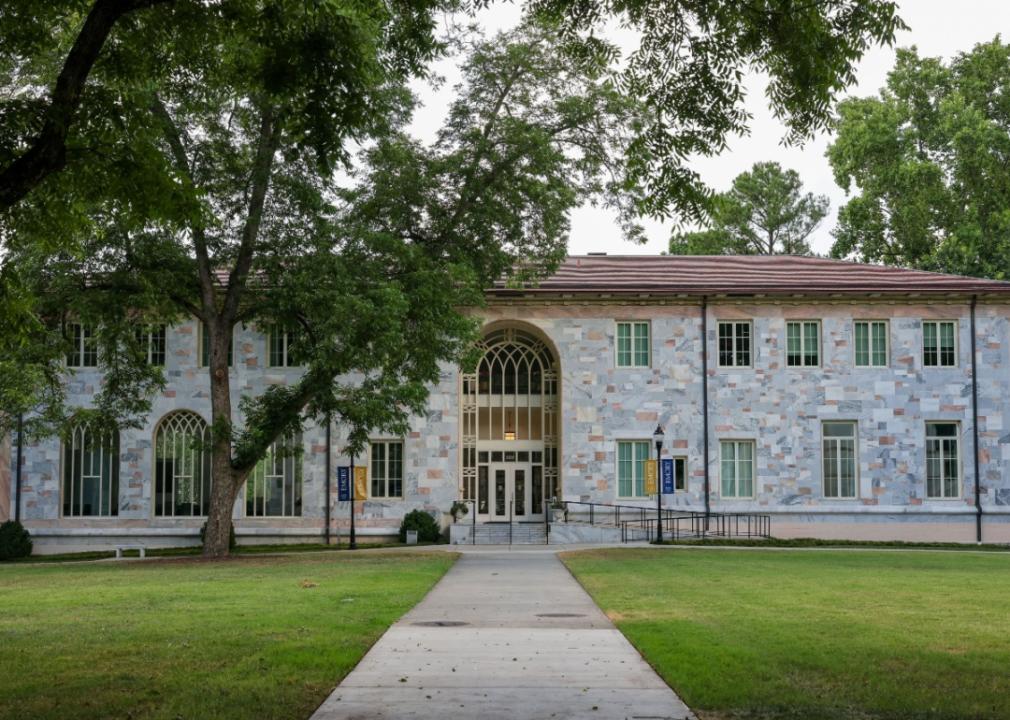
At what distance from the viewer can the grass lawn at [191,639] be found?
8633 mm

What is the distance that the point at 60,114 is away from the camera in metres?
9.46

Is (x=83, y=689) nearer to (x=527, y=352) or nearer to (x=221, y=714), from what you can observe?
(x=221, y=714)

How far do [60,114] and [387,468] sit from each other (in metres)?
27.3

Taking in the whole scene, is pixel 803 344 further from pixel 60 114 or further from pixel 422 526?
pixel 60 114

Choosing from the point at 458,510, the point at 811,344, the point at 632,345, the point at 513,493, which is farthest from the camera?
the point at 513,493

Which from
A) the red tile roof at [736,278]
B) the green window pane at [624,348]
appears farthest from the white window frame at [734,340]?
the green window pane at [624,348]

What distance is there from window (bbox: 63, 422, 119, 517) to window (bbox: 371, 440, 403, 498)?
7.87 metres

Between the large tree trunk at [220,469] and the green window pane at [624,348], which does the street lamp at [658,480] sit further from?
the large tree trunk at [220,469]

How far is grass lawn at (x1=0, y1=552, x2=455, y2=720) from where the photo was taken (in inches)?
340

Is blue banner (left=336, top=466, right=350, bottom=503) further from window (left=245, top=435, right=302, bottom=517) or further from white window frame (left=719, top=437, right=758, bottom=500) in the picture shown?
white window frame (left=719, top=437, right=758, bottom=500)

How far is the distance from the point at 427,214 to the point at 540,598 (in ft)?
44.6

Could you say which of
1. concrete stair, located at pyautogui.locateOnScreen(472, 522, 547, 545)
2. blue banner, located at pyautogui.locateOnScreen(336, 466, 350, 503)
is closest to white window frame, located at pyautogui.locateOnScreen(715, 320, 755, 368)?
concrete stair, located at pyautogui.locateOnScreen(472, 522, 547, 545)

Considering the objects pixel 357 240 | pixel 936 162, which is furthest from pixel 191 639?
pixel 936 162

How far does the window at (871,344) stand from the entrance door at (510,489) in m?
11.1
